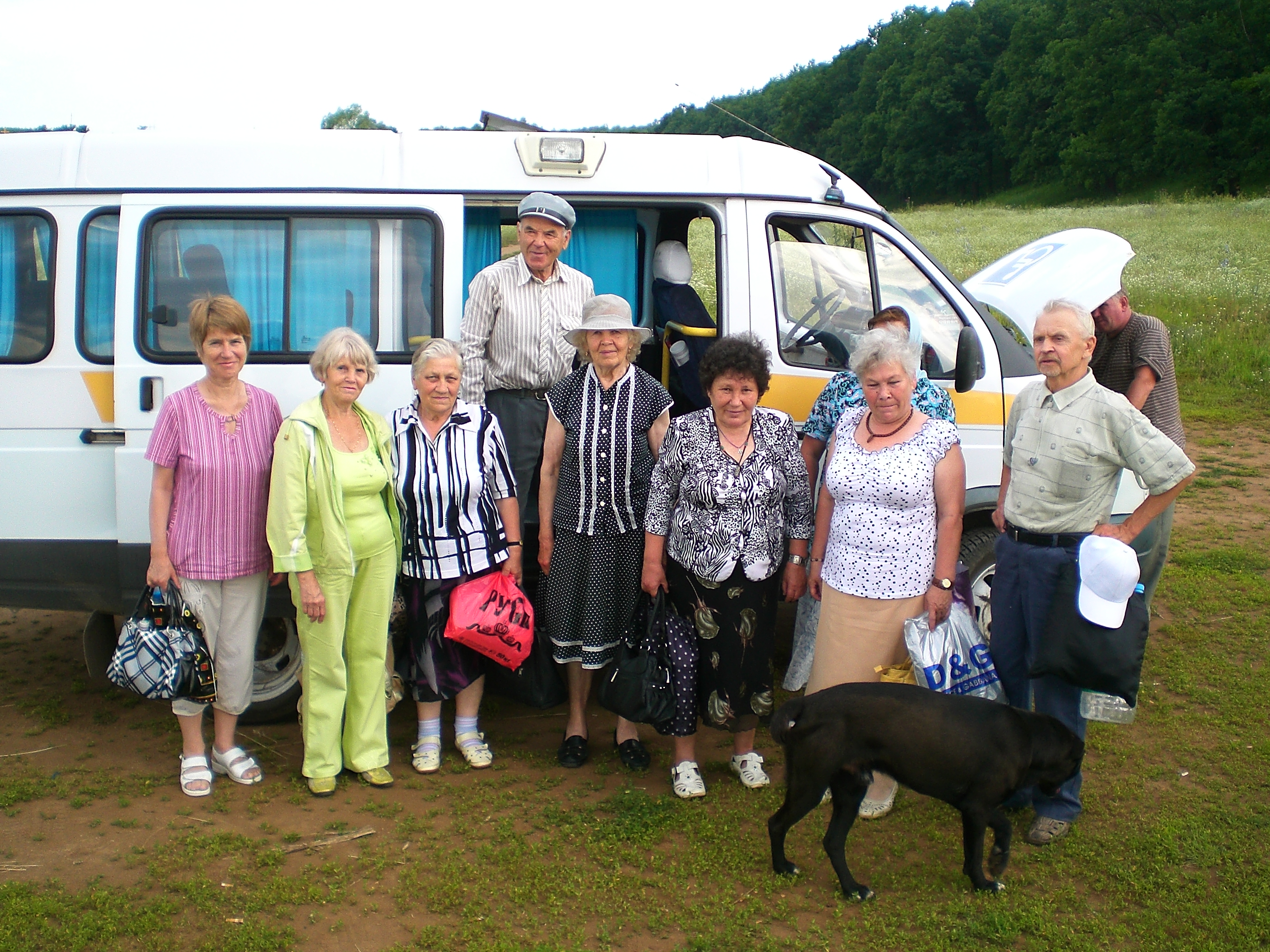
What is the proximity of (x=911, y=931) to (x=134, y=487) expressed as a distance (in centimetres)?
333

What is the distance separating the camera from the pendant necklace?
3527 millimetres

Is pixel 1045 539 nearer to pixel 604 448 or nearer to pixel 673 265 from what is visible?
pixel 604 448

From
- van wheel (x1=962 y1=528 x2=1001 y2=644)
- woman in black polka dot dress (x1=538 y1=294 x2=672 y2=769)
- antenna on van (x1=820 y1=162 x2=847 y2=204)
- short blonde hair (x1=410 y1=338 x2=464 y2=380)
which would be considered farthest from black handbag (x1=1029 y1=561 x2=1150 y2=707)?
short blonde hair (x1=410 y1=338 x2=464 y2=380)

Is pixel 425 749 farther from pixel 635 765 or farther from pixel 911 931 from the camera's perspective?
pixel 911 931

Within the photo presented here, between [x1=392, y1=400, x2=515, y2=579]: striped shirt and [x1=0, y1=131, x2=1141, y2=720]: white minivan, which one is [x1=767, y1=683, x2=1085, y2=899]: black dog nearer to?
[x1=392, y1=400, x2=515, y2=579]: striped shirt

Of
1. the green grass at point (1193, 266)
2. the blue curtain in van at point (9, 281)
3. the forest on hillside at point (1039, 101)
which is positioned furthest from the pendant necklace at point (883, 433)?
the forest on hillside at point (1039, 101)

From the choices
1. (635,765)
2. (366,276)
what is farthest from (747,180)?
(635,765)

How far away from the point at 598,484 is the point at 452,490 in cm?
55

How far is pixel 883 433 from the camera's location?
3.54 m

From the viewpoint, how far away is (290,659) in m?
4.52

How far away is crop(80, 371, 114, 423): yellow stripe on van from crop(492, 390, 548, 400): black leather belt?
1.54m

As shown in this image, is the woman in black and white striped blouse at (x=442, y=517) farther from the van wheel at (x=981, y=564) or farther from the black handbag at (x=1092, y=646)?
the van wheel at (x=981, y=564)

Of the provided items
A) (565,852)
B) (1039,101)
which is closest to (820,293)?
(565,852)

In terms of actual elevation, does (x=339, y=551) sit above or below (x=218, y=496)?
below
